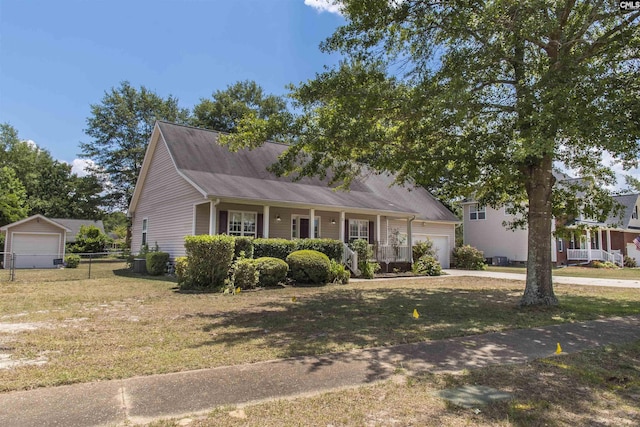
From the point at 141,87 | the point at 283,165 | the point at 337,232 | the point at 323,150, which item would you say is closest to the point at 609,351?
the point at 323,150

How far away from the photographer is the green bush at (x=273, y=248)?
47.8 ft

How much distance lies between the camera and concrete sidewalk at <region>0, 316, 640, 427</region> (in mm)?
3338

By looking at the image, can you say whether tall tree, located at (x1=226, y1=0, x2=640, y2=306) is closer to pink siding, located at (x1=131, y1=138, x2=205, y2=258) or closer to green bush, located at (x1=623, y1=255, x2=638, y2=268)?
pink siding, located at (x1=131, y1=138, x2=205, y2=258)

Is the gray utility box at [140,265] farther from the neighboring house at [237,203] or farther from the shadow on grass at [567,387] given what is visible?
the shadow on grass at [567,387]

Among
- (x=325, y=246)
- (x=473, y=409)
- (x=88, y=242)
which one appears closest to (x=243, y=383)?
(x=473, y=409)

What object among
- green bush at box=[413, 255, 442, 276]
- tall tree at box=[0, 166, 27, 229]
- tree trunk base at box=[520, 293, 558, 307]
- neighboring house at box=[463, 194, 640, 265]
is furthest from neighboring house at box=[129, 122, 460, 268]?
tall tree at box=[0, 166, 27, 229]

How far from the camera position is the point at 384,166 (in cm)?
998

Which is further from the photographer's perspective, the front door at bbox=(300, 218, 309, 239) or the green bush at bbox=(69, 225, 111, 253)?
the green bush at bbox=(69, 225, 111, 253)

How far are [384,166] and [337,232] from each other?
10.2 meters

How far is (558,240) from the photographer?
94.9ft

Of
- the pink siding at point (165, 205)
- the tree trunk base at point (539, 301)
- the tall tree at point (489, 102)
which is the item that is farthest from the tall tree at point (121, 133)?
the tree trunk base at point (539, 301)

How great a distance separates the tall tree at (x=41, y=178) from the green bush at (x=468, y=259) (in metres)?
39.3

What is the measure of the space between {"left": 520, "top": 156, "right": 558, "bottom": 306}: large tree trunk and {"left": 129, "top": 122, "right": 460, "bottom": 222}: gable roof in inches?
283

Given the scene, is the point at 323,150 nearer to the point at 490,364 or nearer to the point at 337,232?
the point at 490,364
